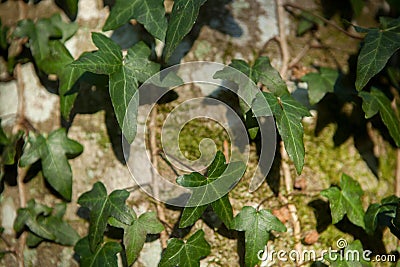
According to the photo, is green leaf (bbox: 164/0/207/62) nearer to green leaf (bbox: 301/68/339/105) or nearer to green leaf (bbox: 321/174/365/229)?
green leaf (bbox: 301/68/339/105)

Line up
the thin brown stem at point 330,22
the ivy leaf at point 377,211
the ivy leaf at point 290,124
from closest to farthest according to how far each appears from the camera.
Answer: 1. the ivy leaf at point 290,124
2. the ivy leaf at point 377,211
3. the thin brown stem at point 330,22

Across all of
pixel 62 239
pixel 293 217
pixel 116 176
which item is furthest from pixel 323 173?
pixel 62 239

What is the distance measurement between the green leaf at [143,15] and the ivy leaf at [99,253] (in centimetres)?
54

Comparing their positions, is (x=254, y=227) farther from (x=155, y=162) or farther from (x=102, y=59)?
(x=102, y=59)

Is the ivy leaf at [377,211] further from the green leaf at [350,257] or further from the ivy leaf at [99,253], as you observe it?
the ivy leaf at [99,253]

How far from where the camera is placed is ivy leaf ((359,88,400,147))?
4.15ft

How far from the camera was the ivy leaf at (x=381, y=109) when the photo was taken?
126 centimetres

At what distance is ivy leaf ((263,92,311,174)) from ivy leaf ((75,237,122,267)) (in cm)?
49

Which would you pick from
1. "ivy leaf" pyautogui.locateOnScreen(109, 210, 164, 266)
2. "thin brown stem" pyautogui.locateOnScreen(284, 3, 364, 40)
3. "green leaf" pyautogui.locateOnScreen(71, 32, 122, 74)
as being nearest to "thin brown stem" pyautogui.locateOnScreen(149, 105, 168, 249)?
"ivy leaf" pyautogui.locateOnScreen(109, 210, 164, 266)

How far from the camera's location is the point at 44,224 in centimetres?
131

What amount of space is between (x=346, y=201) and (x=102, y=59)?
72cm

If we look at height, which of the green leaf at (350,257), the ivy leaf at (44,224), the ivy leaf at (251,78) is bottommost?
the ivy leaf at (44,224)

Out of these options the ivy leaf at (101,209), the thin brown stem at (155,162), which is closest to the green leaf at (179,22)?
the thin brown stem at (155,162)

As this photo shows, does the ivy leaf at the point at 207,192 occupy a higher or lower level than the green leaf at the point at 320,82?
lower
